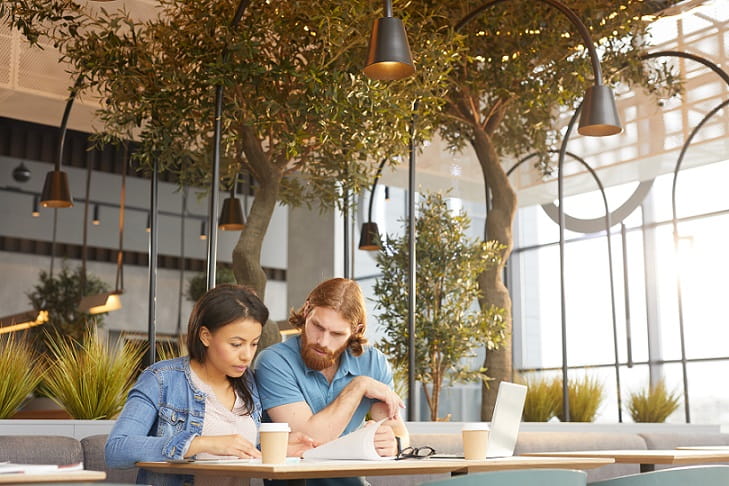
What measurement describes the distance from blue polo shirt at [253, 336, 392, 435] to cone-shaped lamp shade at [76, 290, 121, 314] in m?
6.70

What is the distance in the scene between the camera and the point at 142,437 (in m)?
2.40

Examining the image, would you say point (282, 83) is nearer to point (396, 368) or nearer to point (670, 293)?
point (396, 368)

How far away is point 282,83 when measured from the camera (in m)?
5.68

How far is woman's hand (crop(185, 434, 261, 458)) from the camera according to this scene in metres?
2.32

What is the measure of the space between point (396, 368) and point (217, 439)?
4.94 metres

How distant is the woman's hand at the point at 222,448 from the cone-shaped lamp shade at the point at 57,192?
4.65 metres

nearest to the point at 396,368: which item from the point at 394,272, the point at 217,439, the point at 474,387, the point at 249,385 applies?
the point at 394,272

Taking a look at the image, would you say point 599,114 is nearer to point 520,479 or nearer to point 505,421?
point 505,421

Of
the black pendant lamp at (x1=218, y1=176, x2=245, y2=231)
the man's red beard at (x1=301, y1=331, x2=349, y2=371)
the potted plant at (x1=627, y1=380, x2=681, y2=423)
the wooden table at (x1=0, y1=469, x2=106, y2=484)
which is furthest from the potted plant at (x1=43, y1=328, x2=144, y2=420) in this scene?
the potted plant at (x1=627, y1=380, x2=681, y2=423)

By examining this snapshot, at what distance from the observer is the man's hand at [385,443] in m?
2.63

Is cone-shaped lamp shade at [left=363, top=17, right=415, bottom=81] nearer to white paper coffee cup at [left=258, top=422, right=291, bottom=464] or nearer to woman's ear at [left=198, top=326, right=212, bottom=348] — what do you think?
woman's ear at [left=198, top=326, right=212, bottom=348]

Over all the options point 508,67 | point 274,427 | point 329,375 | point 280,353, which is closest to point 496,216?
point 508,67

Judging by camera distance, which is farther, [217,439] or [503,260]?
[503,260]

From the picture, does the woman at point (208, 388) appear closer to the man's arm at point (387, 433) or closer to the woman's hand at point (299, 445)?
the woman's hand at point (299, 445)
